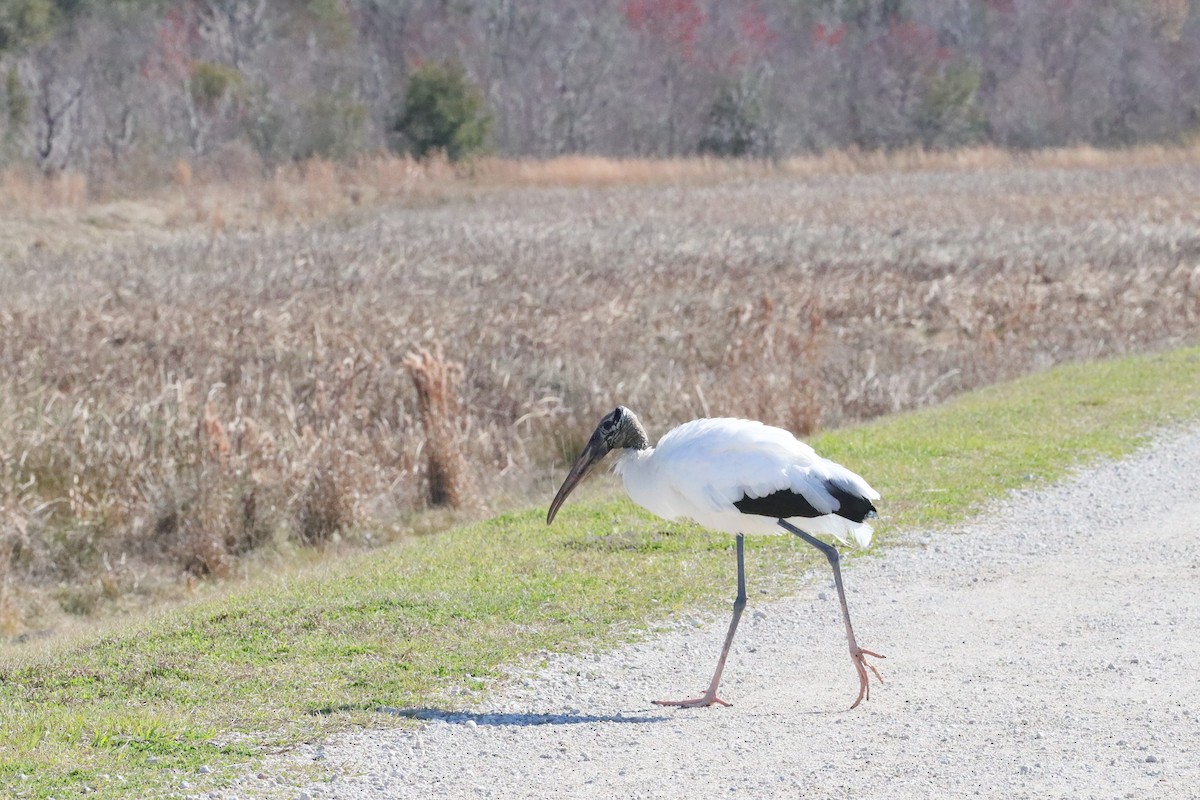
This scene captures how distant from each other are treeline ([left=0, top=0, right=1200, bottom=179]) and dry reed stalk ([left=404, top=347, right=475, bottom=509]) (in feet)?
114

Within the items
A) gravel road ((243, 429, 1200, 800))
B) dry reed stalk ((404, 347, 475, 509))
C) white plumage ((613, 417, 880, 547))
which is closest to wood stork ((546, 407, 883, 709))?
white plumage ((613, 417, 880, 547))

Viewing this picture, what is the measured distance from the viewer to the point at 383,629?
25.3ft

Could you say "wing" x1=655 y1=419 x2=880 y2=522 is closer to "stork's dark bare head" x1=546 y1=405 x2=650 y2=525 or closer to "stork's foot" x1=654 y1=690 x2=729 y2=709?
"stork's dark bare head" x1=546 y1=405 x2=650 y2=525

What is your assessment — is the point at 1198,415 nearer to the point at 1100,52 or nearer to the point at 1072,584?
the point at 1072,584

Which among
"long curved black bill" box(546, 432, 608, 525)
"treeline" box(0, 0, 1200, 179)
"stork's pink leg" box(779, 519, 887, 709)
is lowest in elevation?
"treeline" box(0, 0, 1200, 179)

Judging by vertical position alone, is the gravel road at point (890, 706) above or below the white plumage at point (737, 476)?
below

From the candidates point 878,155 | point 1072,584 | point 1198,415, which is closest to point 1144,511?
point 1072,584

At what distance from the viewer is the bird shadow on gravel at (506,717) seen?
645cm

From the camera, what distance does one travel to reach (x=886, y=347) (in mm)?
19828

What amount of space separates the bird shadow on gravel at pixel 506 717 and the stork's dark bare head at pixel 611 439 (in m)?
0.89

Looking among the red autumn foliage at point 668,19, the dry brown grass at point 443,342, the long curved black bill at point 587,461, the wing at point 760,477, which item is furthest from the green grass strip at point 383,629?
the red autumn foliage at point 668,19

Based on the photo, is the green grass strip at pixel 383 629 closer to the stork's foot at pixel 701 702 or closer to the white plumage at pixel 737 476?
the stork's foot at pixel 701 702

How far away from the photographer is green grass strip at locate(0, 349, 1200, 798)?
19.9 ft

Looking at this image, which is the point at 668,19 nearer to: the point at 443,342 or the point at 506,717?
the point at 443,342
